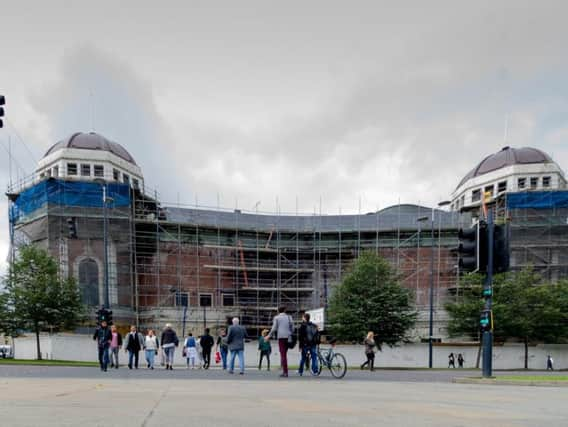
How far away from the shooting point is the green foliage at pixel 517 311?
120 ft

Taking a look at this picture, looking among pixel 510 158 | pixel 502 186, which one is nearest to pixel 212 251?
pixel 502 186

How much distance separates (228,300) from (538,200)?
88.3 ft

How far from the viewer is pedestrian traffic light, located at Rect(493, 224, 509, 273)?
1384cm

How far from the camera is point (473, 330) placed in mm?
37594

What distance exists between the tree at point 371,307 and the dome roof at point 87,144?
89.7ft

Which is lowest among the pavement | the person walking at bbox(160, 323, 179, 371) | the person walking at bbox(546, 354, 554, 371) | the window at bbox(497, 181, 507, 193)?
the person walking at bbox(546, 354, 554, 371)

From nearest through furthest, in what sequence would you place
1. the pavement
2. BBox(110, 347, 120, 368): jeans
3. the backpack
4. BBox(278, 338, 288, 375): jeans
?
1. the pavement
2. BBox(278, 338, 288, 375): jeans
3. the backpack
4. BBox(110, 347, 120, 368): jeans

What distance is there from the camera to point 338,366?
14516 millimetres

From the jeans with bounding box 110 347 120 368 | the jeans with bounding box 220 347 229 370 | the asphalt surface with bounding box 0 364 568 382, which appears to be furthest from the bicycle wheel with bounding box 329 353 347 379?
the jeans with bounding box 110 347 120 368

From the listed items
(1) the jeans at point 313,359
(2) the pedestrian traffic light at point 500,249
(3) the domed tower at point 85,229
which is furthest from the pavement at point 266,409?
(3) the domed tower at point 85,229

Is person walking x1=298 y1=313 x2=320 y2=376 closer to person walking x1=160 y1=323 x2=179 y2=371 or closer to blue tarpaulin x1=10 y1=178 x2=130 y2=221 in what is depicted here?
person walking x1=160 y1=323 x2=179 y2=371

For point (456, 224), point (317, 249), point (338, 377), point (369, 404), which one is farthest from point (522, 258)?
point (369, 404)

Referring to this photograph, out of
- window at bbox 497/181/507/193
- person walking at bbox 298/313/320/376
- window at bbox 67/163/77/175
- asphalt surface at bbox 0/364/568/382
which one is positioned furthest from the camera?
window at bbox 497/181/507/193

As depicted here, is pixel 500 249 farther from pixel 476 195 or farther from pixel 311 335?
pixel 476 195
